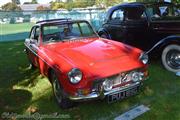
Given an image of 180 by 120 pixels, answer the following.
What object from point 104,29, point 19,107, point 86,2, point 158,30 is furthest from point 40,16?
point 86,2

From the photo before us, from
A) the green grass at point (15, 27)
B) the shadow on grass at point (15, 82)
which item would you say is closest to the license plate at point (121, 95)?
the shadow on grass at point (15, 82)

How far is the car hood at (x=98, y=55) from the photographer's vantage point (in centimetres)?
447

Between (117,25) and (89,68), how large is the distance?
13.4 ft

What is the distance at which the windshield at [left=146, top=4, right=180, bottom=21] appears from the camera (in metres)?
7.14

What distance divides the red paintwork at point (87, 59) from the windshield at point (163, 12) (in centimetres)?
222

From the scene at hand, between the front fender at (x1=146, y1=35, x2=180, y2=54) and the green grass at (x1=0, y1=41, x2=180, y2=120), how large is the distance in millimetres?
518

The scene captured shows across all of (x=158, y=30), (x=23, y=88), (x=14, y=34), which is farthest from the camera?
(x=14, y=34)

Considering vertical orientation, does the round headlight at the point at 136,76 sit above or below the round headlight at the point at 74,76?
below

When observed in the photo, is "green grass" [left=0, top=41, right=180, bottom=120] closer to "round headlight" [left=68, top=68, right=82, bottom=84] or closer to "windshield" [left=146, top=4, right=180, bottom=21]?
"round headlight" [left=68, top=68, right=82, bottom=84]

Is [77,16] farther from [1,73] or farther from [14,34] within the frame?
[1,73]

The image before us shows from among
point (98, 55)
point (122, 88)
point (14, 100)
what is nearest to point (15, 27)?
point (14, 100)

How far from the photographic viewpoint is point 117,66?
4543 millimetres

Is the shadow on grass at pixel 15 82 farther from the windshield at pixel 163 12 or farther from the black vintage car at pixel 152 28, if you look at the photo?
the windshield at pixel 163 12

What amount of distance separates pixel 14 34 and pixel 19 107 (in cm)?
1309
